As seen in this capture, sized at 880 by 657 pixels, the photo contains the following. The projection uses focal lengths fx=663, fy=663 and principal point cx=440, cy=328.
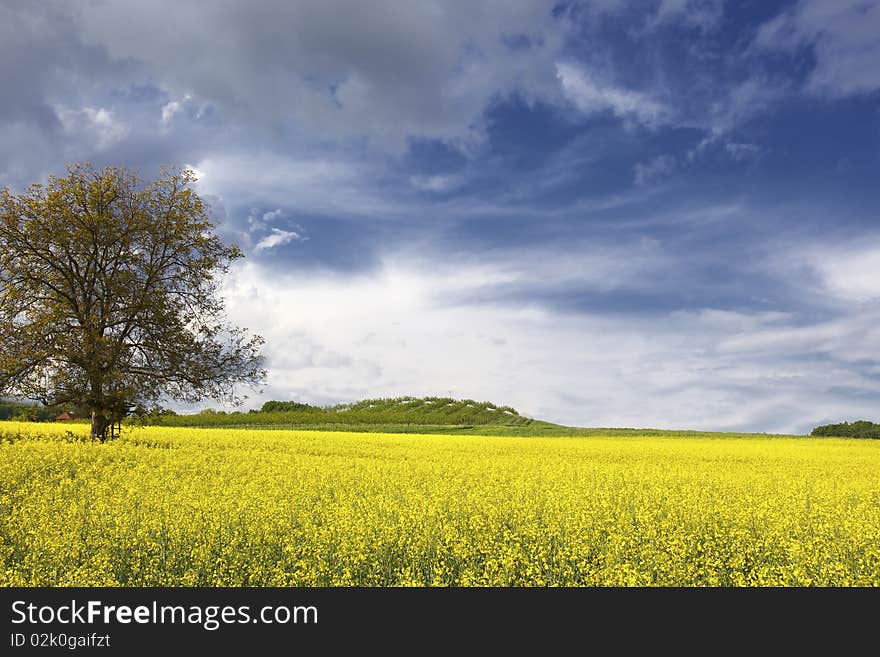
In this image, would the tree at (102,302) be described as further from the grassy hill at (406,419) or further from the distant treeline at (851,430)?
the distant treeline at (851,430)

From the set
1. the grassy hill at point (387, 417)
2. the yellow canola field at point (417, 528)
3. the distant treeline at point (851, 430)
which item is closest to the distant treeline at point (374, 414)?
the grassy hill at point (387, 417)

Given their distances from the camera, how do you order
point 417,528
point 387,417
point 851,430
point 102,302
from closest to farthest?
1. point 417,528
2. point 102,302
3. point 851,430
4. point 387,417

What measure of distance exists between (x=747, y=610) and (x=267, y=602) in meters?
4.77

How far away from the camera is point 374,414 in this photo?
57.9 m

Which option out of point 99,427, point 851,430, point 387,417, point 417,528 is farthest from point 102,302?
point 851,430

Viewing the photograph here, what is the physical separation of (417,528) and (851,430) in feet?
168

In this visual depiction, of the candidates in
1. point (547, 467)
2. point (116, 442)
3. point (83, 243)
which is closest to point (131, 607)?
point (547, 467)

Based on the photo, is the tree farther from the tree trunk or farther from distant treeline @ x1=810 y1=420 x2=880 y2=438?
distant treeline @ x1=810 y1=420 x2=880 y2=438

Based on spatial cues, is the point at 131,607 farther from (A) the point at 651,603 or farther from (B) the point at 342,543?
(A) the point at 651,603

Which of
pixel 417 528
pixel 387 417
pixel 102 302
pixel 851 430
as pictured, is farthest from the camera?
pixel 387 417

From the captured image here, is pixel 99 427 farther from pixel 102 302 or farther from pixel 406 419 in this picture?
pixel 406 419

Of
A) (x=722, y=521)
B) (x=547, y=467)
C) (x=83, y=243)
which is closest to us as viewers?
(x=722, y=521)

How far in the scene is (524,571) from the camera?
8.12m

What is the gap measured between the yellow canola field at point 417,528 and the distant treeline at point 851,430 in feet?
123
